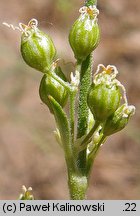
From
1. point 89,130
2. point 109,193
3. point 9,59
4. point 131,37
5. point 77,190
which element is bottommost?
point 77,190

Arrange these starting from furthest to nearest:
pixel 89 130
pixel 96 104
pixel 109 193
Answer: pixel 109 193
pixel 89 130
pixel 96 104

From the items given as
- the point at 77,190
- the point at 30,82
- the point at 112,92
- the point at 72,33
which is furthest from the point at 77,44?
the point at 30,82

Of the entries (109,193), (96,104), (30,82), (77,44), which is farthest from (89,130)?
(30,82)

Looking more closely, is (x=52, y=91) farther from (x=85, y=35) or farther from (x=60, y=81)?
(x=85, y=35)

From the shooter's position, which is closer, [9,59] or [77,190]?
[77,190]

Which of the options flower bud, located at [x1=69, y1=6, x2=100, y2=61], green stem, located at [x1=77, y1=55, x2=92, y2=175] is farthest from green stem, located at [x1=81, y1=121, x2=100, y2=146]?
flower bud, located at [x1=69, y1=6, x2=100, y2=61]

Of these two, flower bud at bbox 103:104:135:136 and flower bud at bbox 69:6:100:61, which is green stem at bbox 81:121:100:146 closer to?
flower bud at bbox 103:104:135:136

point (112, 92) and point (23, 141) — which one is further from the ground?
point (23, 141)

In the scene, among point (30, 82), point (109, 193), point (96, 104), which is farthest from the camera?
point (30, 82)

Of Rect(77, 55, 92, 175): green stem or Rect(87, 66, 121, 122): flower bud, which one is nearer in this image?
Rect(87, 66, 121, 122): flower bud

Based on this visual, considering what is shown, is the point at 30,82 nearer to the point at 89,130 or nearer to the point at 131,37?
the point at 131,37
